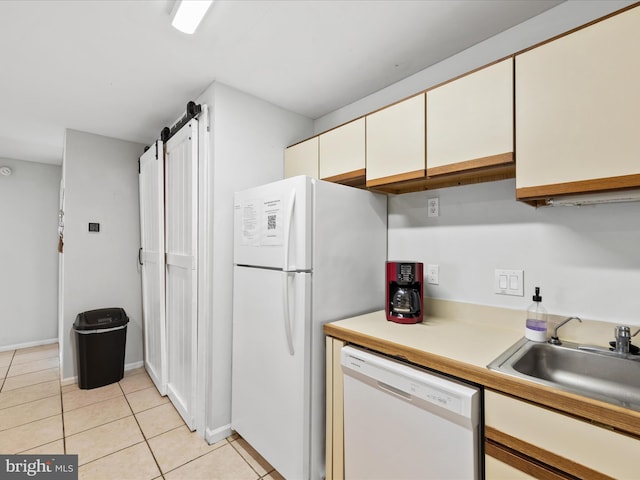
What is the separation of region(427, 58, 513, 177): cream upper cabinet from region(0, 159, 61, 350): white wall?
5020mm

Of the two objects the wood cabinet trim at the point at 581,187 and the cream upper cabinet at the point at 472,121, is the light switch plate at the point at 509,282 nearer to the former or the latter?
the wood cabinet trim at the point at 581,187

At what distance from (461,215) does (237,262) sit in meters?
1.48

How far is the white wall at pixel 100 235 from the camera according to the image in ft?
9.94

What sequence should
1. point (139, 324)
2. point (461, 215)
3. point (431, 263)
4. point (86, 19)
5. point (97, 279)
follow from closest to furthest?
point (86, 19) < point (461, 215) < point (431, 263) < point (97, 279) < point (139, 324)

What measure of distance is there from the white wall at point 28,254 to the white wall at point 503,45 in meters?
4.43

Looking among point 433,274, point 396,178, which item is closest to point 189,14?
point 396,178

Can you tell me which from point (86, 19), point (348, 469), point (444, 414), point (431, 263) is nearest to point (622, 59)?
point (431, 263)

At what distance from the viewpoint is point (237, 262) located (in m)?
2.11

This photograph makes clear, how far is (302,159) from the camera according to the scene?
2.38 metres

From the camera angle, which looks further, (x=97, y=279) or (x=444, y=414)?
(x=97, y=279)

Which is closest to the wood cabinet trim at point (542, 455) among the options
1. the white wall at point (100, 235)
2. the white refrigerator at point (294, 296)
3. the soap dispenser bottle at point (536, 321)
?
the soap dispenser bottle at point (536, 321)

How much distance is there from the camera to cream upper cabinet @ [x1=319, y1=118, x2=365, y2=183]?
6.44 ft

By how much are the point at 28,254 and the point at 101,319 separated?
213cm

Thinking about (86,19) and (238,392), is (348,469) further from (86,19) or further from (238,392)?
(86,19)
